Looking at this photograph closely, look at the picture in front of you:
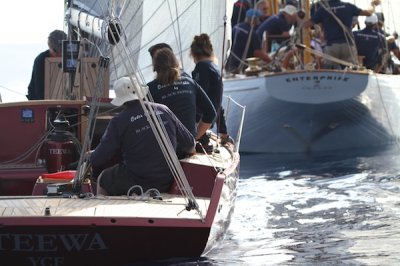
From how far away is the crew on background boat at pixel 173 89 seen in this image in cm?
803

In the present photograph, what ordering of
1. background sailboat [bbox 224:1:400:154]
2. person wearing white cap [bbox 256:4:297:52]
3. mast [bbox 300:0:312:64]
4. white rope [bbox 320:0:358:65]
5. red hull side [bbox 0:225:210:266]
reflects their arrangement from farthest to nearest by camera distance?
person wearing white cap [bbox 256:4:297:52] → mast [bbox 300:0:312:64] → white rope [bbox 320:0:358:65] → background sailboat [bbox 224:1:400:154] → red hull side [bbox 0:225:210:266]

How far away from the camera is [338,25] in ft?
56.5

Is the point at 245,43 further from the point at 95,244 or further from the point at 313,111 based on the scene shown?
the point at 95,244

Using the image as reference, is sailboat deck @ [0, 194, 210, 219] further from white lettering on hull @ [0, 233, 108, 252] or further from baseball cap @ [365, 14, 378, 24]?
baseball cap @ [365, 14, 378, 24]

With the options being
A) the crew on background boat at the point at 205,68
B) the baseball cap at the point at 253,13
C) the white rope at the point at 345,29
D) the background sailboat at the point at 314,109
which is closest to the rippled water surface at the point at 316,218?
the crew on background boat at the point at 205,68

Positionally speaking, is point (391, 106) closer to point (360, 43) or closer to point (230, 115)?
point (360, 43)

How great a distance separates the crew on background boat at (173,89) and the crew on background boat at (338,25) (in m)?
9.02

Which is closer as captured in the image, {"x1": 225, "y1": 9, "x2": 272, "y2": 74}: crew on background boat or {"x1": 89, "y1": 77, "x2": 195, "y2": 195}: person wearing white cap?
{"x1": 89, "y1": 77, "x2": 195, "y2": 195}: person wearing white cap

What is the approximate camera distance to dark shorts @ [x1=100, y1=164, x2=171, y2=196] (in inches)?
292

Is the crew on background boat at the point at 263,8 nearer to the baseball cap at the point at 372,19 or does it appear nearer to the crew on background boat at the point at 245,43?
the crew on background boat at the point at 245,43

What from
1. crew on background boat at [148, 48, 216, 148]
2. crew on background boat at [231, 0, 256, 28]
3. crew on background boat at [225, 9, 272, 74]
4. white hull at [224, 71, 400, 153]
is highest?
crew on background boat at [148, 48, 216, 148]

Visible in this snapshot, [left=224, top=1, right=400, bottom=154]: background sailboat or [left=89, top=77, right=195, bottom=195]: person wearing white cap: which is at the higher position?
[left=89, top=77, right=195, bottom=195]: person wearing white cap

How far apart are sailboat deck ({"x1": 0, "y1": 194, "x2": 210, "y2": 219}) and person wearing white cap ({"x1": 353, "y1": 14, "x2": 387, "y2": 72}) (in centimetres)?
1137

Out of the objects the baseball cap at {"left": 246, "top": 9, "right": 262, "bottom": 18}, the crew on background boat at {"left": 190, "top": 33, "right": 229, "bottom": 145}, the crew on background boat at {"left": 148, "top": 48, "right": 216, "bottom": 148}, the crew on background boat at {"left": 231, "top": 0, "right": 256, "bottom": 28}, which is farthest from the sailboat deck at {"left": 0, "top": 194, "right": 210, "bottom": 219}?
the crew on background boat at {"left": 231, "top": 0, "right": 256, "bottom": 28}
